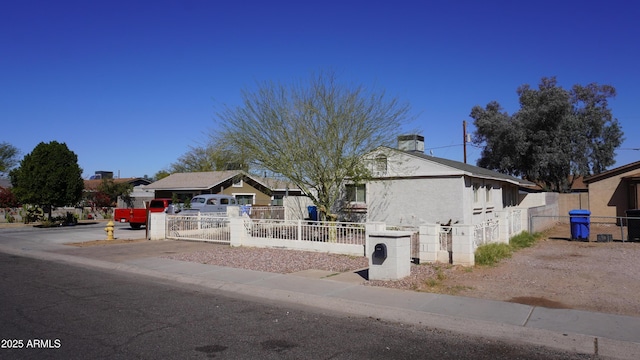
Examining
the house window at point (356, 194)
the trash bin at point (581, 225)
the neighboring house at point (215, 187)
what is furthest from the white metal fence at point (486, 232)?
the neighboring house at point (215, 187)

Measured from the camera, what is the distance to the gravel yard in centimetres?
849

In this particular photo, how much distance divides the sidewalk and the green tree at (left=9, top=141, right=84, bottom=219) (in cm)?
2211

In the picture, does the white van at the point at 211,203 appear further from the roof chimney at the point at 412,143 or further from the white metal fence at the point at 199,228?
the roof chimney at the point at 412,143

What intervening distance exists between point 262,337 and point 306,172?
11.7 m

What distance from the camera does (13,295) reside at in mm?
8945

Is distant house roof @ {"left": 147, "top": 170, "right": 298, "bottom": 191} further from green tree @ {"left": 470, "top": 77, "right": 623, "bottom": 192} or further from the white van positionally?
green tree @ {"left": 470, "top": 77, "right": 623, "bottom": 192}

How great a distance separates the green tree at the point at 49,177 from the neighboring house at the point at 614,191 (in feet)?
110

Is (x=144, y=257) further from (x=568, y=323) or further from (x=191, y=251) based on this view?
(x=568, y=323)

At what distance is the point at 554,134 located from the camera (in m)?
39.0

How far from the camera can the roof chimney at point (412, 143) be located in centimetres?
2342

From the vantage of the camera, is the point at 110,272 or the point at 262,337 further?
→ the point at 110,272

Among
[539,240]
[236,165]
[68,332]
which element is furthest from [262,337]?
[539,240]

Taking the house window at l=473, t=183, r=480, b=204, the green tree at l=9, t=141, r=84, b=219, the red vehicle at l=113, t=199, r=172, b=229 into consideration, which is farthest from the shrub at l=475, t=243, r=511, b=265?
the green tree at l=9, t=141, r=84, b=219

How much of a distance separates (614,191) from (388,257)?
23.8m
